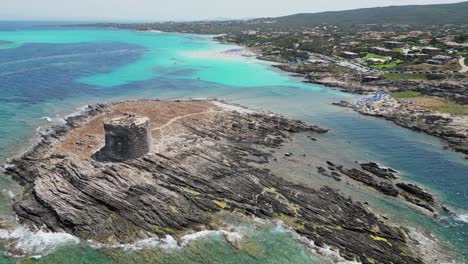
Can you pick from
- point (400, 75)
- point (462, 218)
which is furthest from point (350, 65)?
point (462, 218)

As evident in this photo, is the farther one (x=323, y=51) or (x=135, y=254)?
(x=323, y=51)

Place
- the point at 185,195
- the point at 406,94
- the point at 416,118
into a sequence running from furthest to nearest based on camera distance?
the point at 406,94 → the point at 416,118 → the point at 185,195

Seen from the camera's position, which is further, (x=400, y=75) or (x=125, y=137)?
(x=400, y=75)

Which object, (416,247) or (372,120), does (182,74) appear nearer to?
(372,120)

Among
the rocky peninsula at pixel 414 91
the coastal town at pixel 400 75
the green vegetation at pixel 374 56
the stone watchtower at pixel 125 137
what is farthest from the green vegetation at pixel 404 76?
the stone watchtower at pixel 125 137

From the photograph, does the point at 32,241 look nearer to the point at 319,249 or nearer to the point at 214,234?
the point at 214,234

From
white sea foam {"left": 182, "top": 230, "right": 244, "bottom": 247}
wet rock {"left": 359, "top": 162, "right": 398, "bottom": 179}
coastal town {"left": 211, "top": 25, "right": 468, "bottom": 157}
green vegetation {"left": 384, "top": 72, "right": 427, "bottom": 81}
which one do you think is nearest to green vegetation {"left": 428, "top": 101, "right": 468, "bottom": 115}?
coastal town {"left": 211, "top": 25, "right": 468, "bottom": 157}

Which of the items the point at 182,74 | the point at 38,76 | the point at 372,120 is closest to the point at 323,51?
the point at 182,74
